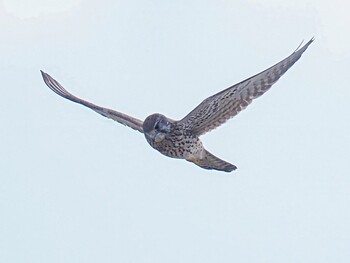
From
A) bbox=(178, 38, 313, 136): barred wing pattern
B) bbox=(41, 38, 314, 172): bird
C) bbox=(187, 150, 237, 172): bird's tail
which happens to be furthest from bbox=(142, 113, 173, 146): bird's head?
bbox=(187, 150, 237, 172): bird's tail

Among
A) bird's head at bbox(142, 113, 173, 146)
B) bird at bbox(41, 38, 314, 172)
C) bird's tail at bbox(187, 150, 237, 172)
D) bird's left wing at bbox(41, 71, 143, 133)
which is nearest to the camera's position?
bird at bbox(41, 38, 314, 172)

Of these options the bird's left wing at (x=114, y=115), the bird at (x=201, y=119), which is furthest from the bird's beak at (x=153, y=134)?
the bird's left wing at (x=114, y=115)

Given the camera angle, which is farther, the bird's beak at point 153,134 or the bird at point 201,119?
the bird's beak at point 153,134

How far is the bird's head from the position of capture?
18375 millimetres

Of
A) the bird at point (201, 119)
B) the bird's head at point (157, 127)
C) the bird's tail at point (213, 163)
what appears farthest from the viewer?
the bird's tail at point (213, 163)

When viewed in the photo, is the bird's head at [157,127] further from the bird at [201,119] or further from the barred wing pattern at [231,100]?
the barred wing pattern at [231,100]

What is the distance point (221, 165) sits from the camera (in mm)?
19172

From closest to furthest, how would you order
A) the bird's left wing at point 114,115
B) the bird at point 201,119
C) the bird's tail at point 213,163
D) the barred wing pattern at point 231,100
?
the barred wing pattern at point 231,100
the bird at point 201,119
the bird's tail at point 213,163
the bird's left wing at point 114,115

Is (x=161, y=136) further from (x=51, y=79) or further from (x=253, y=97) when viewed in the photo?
(x=51, y=79)

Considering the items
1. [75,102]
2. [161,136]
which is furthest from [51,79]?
[161,136]

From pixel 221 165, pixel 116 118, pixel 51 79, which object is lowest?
Answer: pixel 221 165

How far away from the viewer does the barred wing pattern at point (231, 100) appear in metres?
17.2

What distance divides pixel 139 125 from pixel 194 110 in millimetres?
1691

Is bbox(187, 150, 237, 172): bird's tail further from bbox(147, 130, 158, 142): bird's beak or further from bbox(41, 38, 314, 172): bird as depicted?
bbox(147, 130, 158, 142): bird's beak
